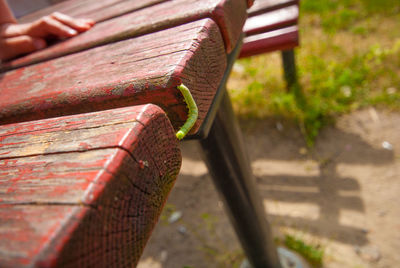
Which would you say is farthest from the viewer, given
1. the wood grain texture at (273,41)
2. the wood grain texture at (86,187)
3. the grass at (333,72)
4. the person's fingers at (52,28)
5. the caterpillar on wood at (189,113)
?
the grass at (333,72)

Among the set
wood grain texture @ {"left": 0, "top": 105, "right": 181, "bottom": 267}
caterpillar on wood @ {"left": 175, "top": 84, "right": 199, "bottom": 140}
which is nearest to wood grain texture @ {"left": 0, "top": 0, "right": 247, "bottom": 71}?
caterpillar on wood @ {"left": 175, "top": 84, "right": 199, "bottom": 140}

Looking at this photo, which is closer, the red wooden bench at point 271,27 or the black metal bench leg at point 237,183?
the black metal bench leg at point 237,183

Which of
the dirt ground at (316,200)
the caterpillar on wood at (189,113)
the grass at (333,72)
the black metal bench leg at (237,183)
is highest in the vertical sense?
the caterpillar on wood at (189,113)

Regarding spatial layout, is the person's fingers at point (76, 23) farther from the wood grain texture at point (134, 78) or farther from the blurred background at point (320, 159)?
the blurred background at point (320, 159)

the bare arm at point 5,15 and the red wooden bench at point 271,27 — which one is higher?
the bare arm at point 5,15

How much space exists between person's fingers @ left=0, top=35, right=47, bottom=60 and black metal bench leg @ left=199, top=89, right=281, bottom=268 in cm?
82

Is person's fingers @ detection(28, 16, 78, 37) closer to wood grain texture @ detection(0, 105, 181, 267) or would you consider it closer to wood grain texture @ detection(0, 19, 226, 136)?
wood grain texture @ detection(0, 19, 226, 136)

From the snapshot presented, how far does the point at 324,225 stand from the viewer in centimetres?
233

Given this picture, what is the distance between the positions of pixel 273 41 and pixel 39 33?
4.56ft

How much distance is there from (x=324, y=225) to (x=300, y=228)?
19 centimetres

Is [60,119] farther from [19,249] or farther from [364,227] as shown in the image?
[364,227]

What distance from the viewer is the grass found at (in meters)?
3.05

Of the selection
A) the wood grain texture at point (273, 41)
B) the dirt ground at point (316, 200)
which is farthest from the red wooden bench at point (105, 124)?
the dirt ground at point (316, 200)

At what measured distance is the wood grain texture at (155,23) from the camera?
0.80 metres
